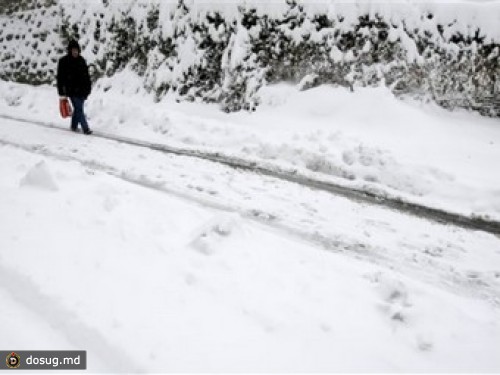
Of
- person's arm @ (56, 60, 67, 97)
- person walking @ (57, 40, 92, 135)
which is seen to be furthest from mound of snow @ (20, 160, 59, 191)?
person's arm @ (56, 60, 67, 97)

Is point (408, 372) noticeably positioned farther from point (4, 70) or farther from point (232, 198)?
point (4, 70)

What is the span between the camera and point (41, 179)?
4879mm

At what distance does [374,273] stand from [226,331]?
4.94ft

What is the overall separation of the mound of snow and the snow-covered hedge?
5.68 meters

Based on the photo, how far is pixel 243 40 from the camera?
1019 cm

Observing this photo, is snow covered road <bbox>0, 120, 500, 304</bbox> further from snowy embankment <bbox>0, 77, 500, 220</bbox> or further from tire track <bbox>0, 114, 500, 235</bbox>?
snowy embankment <bbox>0, 77, 500, 220</bbox>

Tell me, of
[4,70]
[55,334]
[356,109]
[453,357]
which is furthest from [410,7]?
[4,70]

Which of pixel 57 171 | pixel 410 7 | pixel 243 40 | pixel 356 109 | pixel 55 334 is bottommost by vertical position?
pixel 55 334

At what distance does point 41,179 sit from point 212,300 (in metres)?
2.92

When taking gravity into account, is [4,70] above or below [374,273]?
above

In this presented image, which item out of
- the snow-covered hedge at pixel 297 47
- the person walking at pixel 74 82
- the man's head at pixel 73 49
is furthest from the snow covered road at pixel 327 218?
the snow-covered hedge at pixel 297 47

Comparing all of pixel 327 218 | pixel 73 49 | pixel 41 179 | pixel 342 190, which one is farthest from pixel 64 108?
pixel 327 218

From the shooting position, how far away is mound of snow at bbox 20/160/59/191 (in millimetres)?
4844

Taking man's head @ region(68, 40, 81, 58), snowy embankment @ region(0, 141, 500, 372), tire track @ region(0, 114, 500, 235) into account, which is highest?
man's head @ region(68, 40, 81, 58)
